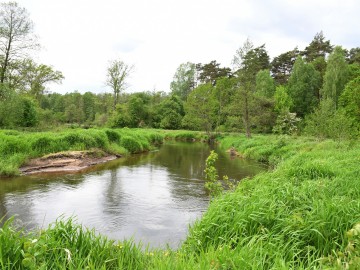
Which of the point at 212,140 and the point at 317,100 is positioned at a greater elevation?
the point at 317,100

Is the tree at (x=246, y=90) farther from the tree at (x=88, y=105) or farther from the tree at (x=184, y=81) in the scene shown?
the tree at (x=88, y=105)

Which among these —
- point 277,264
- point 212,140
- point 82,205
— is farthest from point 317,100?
point 277,264

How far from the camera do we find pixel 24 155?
15.1m

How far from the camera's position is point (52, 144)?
17.2 metres

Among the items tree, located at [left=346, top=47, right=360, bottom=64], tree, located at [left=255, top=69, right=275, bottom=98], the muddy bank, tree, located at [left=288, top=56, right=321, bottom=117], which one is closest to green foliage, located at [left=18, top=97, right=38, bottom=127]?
the muddy bank

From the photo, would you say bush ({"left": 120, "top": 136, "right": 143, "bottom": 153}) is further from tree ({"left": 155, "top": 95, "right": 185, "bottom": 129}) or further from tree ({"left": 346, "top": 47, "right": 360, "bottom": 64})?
tree ({"left": 346, "top": 47, "right": 360, "bottom": 64})

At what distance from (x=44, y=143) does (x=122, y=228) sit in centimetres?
1148

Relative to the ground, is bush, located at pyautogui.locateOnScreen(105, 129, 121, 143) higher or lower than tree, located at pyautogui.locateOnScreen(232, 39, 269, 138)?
lower

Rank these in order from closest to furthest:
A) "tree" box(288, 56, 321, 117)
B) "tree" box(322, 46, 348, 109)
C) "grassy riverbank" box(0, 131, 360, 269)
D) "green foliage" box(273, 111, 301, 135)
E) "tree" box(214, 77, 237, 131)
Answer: "grassy riverbank" box(0, 131, 360, 269)
"green foliage" box(273, 111, 301, 135)
"tree" box(322, 46, 348, 109)
"tree" box(214, 77, 237, 131)
"tree" box(288, 56, 321, 117)

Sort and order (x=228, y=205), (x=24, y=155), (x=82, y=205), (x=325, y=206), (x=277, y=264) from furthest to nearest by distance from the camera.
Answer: (x=24, y=155) → (x=82, y=205) → (x=228, y=205) → (x=325, y=206) → (x=277, y=264)

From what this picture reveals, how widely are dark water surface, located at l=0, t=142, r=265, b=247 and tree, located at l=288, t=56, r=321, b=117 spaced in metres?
33.2

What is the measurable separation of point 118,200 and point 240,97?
1058 inches

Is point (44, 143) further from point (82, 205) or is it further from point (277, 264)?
point (277, 264)

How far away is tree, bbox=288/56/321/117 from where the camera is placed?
45.5 meters
